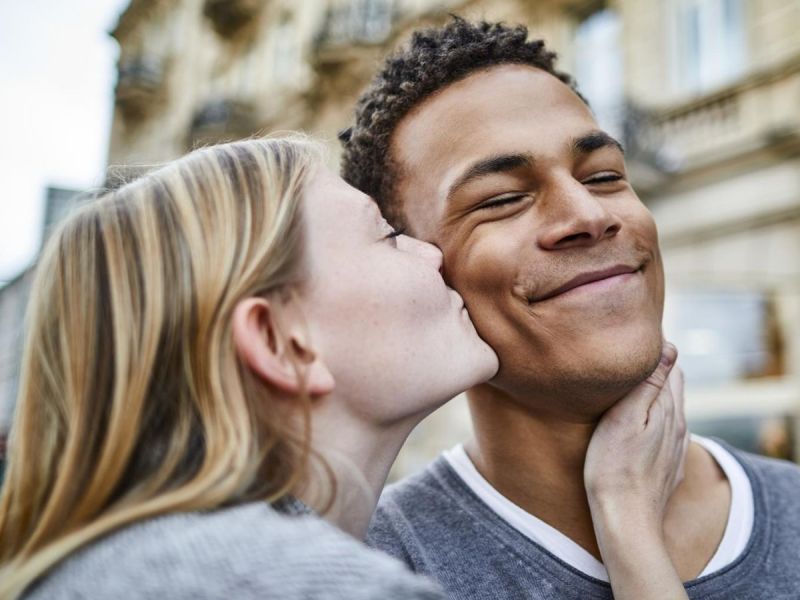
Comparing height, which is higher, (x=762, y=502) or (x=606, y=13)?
(x=606, y=13)

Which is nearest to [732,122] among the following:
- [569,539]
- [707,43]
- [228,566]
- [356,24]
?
[707,43]

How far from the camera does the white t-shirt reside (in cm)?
164

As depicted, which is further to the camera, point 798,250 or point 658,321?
point 798,250

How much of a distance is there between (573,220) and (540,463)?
2.08 ft

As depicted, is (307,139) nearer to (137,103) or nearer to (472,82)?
(472,82)

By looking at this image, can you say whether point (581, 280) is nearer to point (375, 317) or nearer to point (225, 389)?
point (375, 317)

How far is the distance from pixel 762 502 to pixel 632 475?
433mm

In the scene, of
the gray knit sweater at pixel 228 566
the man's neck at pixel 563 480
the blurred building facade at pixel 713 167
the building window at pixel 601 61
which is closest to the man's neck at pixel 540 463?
the man's neck at pixel 563 480

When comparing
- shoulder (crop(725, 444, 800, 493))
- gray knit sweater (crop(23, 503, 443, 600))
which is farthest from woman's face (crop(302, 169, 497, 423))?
shoulder (crop(725, 444, 800, 493))

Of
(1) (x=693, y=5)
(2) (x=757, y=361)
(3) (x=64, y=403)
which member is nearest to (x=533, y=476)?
(3) (x=64, y=403)

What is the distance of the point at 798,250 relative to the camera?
7473 millimetres

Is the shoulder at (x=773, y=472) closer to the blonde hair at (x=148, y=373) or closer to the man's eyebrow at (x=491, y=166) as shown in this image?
the man's eyebrow at (x=491, y=166)

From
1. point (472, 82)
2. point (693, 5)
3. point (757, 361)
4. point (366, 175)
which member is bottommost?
point (757, 361)

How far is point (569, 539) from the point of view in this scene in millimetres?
1687
